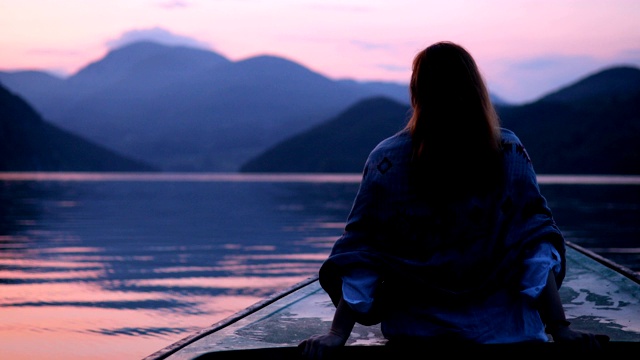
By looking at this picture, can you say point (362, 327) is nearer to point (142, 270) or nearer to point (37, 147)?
point (142, 270)

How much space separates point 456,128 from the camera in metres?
2.71

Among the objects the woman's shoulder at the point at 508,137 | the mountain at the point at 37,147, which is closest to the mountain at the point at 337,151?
the mountain at the point at 37,147

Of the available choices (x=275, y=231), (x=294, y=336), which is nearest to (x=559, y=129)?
(x=275, y=231)

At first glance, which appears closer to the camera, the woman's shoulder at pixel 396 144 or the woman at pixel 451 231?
the woman at pixel 451 231

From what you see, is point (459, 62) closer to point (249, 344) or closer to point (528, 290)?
point (528, 290)

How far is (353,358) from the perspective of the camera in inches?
106

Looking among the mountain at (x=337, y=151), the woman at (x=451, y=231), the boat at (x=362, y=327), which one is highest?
the woman at (x=451, y=231)

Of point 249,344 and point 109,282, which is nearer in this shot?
point 249,344

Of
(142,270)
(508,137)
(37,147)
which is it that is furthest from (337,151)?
(508,137)

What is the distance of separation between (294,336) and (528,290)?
160 centimetres

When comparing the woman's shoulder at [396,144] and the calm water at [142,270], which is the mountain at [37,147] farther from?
the woman's shoulder at [396,144]

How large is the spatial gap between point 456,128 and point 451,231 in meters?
0.37

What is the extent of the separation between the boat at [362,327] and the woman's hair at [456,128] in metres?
0.60

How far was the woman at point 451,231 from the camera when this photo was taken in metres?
2.71
